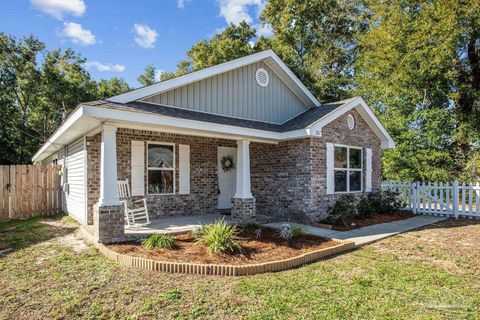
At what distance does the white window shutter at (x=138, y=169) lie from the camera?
8414mm

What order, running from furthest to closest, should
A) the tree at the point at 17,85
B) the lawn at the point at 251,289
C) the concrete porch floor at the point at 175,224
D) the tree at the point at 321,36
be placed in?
the tree at the point at 321,36 < the tree at the point at 17,85 < the concrete porch floor at the point at 175,224 < the lawn at the point at 251,289

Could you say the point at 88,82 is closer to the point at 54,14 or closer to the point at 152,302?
the point at 54,14

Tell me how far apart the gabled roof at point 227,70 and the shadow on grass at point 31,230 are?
3.65m

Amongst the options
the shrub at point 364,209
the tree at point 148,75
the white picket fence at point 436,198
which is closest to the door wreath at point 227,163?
the shrub at point 364,209

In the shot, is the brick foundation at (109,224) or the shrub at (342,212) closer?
the brick foundation at (109,224)

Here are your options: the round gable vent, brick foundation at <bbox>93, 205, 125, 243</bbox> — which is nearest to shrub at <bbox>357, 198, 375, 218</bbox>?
the round gable vent

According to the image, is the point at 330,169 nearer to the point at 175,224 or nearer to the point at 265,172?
the point at 265,172

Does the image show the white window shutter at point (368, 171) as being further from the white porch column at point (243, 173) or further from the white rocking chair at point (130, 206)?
the white rocking chair at point (130, 206)

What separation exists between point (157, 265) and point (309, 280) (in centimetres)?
235

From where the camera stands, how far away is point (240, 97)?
9875mm

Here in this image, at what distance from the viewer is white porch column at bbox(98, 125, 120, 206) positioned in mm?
6066

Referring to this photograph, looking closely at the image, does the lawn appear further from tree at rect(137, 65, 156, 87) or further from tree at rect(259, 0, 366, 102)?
tree at rect(137, 65, 156, 87)

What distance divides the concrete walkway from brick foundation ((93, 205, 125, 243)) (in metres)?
3.89

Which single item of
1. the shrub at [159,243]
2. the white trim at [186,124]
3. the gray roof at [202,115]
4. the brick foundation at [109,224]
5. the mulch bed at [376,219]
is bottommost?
the mulch bed at [376,219]
